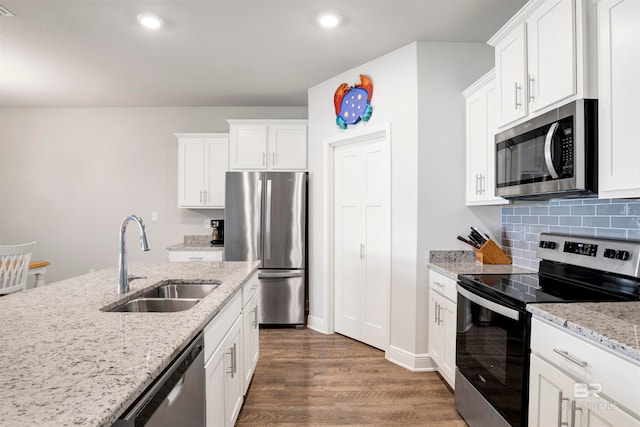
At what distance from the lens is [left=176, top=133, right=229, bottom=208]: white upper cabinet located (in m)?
4.46

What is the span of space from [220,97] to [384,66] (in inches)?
86.2

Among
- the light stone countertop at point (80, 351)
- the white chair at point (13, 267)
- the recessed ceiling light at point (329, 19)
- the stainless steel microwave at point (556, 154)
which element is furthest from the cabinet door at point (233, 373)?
the white chair at point (13, 267)

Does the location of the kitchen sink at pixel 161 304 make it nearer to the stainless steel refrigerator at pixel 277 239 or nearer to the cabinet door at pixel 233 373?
the cabinet door at pixel 233 373

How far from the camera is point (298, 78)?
3740 millimetres

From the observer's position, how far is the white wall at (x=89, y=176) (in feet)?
15.8

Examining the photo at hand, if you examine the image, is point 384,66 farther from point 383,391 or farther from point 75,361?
point 75,361

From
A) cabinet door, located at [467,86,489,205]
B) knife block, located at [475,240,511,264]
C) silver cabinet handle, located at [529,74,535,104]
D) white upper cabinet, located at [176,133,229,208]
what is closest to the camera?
silver cabinet handle, located at [529,74,535,104]

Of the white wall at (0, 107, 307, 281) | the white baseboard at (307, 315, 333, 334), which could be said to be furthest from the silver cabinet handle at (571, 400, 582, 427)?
the white wall at (0, 107, 307, 281)

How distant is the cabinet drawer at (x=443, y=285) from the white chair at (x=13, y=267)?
338 cm

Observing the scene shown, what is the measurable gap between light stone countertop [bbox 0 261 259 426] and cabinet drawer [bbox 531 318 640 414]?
1303mm

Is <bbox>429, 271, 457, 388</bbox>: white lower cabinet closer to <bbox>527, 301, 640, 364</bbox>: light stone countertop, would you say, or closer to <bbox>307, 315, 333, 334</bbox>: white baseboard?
<bbox>527, 301, 640, 364</bbox>: light stone countertop

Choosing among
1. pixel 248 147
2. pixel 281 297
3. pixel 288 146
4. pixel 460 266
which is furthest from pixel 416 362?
pixel 248 147

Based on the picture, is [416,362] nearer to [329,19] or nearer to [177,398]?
[177,398]

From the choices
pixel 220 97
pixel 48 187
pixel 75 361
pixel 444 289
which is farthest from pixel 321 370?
pixel 48 187
